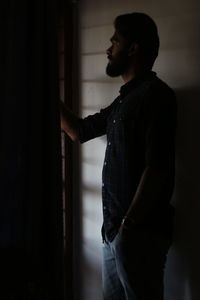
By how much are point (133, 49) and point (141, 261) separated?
818mm

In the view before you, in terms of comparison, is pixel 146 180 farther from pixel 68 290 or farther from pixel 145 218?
pixel 68 290

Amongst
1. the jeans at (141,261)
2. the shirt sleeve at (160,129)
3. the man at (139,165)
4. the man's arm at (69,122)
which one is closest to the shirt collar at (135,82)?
the man at (139,165)

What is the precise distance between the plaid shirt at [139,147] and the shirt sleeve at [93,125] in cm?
12

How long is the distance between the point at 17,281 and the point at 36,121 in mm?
491

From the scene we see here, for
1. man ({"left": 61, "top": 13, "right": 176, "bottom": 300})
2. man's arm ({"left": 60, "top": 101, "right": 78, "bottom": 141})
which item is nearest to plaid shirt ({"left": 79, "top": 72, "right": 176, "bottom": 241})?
man ({"left": 61, "top": 13, "right": 176, "bottom": 300})

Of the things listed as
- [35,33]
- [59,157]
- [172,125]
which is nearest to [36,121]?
[59,157]

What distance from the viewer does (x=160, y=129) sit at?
59.9 inches

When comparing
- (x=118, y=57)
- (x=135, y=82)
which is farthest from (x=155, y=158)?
(x=118, y=57)

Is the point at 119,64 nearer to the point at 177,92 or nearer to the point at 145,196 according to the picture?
the point at 177,92

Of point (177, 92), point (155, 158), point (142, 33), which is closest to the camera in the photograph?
point (155, 158)

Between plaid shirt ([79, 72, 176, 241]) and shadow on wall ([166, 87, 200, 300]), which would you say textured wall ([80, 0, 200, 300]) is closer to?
shadow on wall ([166, 87, 200, 300])

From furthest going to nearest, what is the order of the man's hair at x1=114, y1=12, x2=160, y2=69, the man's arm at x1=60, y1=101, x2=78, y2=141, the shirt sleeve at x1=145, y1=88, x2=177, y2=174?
the man's arm at x1=60, y1=101, x2=78, y2=141 → the man's hair at x1=114, y1=12, x2=160, y2=69 → the shirt sleeve at x1=145, y1=88, x2=177, y2=174

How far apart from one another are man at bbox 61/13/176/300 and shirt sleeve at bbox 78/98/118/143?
116 millimetres

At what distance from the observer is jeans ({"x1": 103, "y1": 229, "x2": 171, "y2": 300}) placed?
1.56m
